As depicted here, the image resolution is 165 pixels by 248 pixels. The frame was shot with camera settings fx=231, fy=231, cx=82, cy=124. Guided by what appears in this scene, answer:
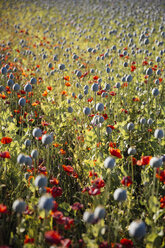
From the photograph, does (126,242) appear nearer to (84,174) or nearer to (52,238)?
(52,238)

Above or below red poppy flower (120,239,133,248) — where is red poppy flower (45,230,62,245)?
above

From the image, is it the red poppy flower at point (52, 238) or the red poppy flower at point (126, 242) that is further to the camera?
the red poppy flower at point (126, 242)

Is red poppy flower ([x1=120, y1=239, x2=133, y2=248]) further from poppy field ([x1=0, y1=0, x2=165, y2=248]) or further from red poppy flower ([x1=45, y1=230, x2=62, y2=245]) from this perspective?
red poppy flower ([x1=45, y1=230, x2=62, y2=245])

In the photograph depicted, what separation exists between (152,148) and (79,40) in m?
7.16

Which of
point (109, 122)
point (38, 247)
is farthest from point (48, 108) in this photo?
point (38, 247)

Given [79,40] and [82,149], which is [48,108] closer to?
[82,149]

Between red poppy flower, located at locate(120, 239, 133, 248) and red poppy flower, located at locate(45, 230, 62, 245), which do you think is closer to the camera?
red poppy flower, located at locate(45, 230, 62, 245)

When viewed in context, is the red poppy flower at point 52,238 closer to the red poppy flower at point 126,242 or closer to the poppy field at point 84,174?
the poppy field at point 84,174

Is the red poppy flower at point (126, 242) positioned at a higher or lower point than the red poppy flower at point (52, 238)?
lower

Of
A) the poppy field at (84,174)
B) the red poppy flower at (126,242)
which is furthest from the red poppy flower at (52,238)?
the red poppy flower at (126,242)

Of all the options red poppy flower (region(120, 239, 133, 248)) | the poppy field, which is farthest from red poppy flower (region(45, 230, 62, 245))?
red poppy flower (region(120, 239, 133, 248))

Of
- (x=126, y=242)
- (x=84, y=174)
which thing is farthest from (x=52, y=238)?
(x=84, y=174)

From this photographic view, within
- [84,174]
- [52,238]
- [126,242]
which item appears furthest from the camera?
[84,174]

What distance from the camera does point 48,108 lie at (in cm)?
347
